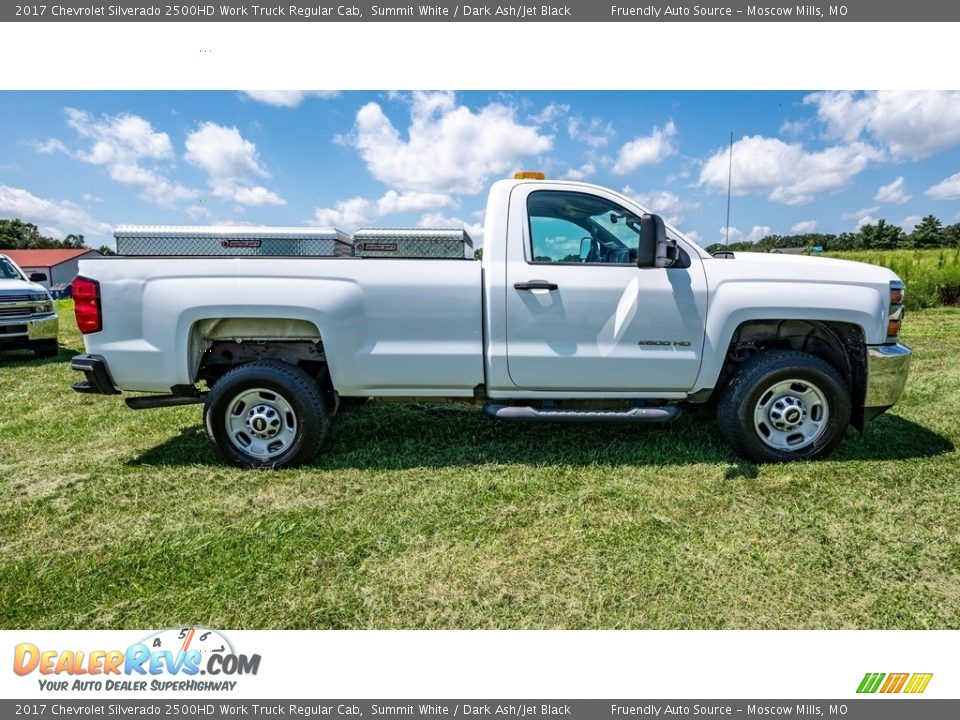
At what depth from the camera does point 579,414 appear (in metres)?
3.61

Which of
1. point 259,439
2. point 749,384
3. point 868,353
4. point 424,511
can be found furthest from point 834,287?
point 259,439

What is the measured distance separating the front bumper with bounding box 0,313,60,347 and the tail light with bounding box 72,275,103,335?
6255 millimetres

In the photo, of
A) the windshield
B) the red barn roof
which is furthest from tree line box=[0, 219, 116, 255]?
the windshield

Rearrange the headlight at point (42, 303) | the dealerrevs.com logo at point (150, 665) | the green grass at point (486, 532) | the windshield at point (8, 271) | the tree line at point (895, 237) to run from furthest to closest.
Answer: the tree line at point (895, 237)
the windshield at point (8, 271)
the headlight at point (42, 303)
the green grass at point (486, 532)
the dealerrevs.com logo at point (150, 665)

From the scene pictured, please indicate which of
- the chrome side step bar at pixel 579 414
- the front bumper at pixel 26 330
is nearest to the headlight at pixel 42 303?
the front bumper at pixel 26 330

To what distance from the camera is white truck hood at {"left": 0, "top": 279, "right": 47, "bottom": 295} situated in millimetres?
7866

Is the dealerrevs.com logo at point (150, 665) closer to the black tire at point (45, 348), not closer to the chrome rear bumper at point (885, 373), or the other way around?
the chrome rear bumper at point (885, 373)

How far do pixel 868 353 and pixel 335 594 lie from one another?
380 centimetres

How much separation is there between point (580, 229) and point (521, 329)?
3.06ft

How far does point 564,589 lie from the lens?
7.93 feet

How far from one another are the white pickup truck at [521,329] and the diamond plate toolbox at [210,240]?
0.12 meters

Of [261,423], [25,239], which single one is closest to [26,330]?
[261,423]

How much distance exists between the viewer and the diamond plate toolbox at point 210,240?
3.50 meters

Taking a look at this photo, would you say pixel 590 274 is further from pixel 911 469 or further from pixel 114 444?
pixel 114 444
